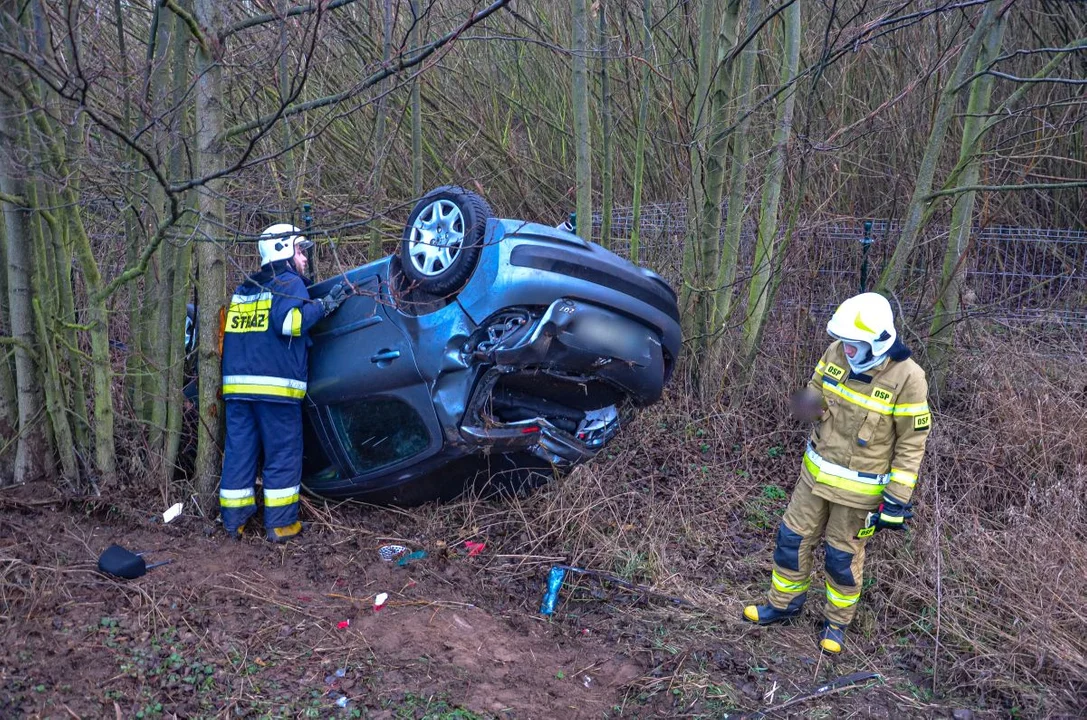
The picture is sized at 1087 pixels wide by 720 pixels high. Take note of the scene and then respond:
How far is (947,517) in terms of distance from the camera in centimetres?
500

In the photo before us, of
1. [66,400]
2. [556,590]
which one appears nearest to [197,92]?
[66,400]

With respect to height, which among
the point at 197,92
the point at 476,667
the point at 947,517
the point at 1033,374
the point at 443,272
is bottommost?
the point at 476,667

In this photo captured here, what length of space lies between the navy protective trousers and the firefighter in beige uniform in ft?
8.74

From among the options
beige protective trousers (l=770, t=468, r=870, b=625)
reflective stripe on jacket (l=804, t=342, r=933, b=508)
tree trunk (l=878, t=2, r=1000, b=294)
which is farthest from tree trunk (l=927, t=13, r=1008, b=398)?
beige protective trousers (l=770, t=468, r=870, b=625)

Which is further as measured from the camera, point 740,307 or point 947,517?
point 740,307

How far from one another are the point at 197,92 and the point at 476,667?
3.42m

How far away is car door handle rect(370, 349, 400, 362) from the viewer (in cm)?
451

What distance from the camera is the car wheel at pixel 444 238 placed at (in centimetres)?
429

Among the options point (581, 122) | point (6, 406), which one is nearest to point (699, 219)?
point (581, 122)

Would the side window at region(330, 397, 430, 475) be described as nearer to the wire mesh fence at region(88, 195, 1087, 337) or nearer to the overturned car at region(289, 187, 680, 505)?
the overturned car at region(289, 187, 680, 505)

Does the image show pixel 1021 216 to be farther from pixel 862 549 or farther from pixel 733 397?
pixel 862 549

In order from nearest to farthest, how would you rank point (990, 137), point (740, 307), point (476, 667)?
point (476, 667)
point (740, 307)
point (990, 137)

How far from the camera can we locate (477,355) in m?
4.23

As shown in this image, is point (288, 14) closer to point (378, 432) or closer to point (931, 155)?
point (378, 432)
